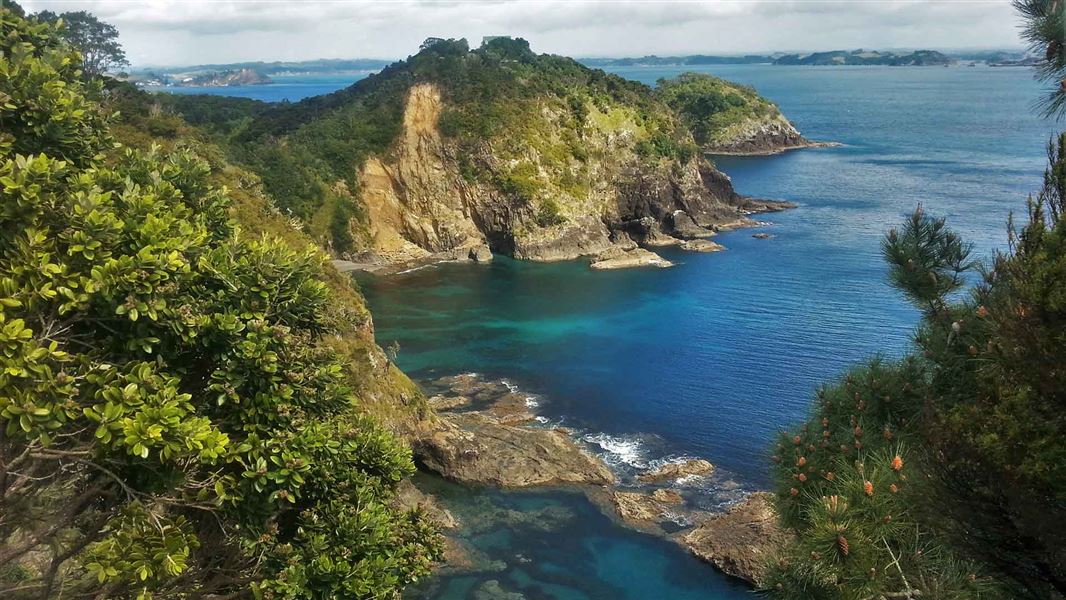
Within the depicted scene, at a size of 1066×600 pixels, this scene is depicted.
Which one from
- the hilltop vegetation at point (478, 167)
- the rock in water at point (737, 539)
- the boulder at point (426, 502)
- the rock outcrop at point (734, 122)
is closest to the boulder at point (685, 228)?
the hilltop vegetation at point (478, 167)

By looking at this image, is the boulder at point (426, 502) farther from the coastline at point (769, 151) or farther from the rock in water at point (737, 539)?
the coastline at point (769, 151)

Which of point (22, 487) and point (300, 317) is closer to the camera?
point (22, 487)

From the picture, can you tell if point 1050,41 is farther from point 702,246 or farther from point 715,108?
point 715,108

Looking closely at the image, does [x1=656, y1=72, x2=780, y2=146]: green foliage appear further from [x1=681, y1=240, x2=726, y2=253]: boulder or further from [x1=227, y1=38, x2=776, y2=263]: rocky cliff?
[x1=681, y1=240, x2=726, y2=253]: boulder

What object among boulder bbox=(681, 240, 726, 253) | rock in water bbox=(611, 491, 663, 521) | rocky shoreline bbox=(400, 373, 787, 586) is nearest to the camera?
rocky shoreline bbox=(400, 373, 787, 586)

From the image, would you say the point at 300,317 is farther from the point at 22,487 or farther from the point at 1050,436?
the point at 1050,436

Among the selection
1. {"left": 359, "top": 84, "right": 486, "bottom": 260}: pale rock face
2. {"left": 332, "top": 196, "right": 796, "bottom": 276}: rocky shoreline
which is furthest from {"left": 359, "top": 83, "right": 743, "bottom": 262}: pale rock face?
{"left": 332, "top": 196, "right": 796, "bottom": 276}: rocky shoreline

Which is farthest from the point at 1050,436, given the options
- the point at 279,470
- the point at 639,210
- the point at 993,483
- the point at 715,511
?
the point at 639,210

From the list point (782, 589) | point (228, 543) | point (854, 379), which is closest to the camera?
point (782, 589)
